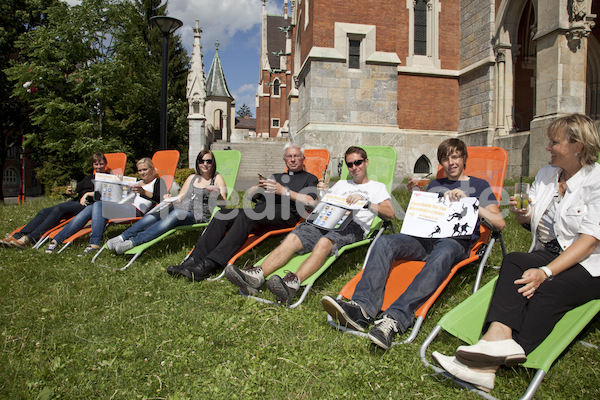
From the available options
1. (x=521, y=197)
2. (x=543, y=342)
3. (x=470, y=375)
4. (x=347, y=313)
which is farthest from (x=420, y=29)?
(x=470, y=375)

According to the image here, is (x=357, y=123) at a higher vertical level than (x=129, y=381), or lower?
higher

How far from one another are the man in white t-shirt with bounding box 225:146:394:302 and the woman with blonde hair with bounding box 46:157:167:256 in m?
2.62

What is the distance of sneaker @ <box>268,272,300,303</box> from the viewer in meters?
3.38

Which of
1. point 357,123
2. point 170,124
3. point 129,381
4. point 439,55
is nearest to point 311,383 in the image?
point 129,381

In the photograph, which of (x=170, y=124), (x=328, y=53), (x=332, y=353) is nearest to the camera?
(x=332, y=353)

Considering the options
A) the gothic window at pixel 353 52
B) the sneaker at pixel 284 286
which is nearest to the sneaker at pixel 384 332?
the sneaker at pixel 284 286

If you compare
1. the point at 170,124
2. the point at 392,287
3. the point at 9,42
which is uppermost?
the point at 9,42

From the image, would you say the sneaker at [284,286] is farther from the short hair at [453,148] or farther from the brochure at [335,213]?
the short hair at [453,148]

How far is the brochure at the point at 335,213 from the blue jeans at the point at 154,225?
1.96 m

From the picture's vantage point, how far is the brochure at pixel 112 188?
5594mm

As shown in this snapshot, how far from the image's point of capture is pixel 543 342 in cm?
242

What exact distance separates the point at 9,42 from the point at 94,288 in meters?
25.8

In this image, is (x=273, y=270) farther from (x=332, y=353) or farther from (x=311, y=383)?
(x=311, y=383)

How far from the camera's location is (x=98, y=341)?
2.92 meters
